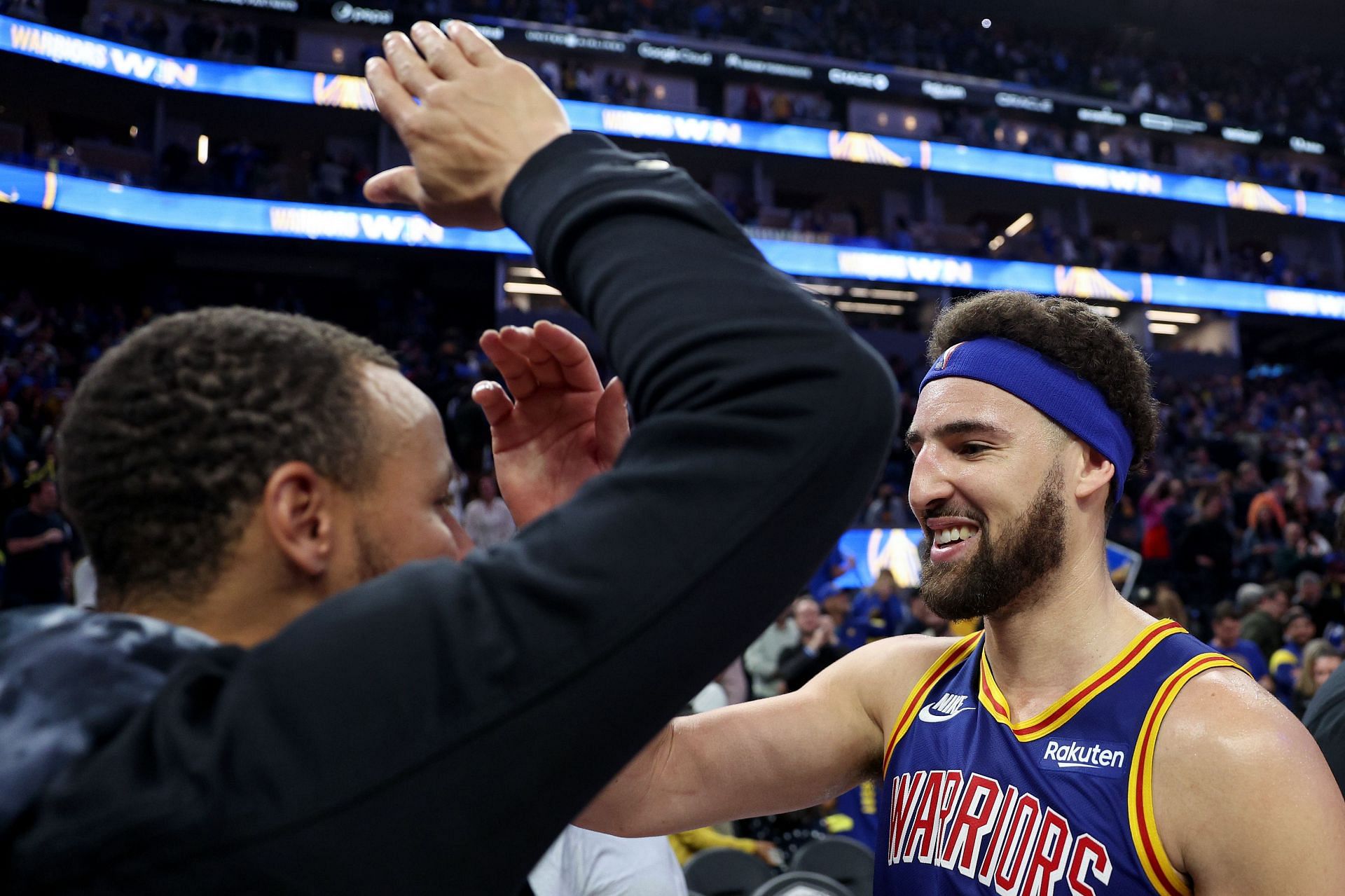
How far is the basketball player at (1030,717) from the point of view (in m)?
1.88

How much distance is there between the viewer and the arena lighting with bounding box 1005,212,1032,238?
Answer: 31.5 m

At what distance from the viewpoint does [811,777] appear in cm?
238

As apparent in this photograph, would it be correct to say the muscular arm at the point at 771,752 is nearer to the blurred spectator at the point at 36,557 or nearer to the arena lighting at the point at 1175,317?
the blurred spectator at the point at 36,557

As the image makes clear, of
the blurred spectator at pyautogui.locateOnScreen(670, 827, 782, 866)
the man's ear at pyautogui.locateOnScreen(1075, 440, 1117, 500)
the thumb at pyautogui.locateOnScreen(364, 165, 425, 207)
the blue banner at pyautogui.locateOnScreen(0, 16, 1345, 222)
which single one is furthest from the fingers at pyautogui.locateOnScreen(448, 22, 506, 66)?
the blue banner at pyautogui.locateOnScreen(0, 16, 1345, 222)

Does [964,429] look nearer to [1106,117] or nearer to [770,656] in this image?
[770,656]

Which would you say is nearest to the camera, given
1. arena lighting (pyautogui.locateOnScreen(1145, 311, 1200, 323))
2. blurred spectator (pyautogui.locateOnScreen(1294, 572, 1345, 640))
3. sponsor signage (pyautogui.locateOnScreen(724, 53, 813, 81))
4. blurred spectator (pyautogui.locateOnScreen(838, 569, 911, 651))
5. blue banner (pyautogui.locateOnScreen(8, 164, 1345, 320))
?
blurred spectator (pyautogui.locateOnScreen(838, 569, 911, 651))

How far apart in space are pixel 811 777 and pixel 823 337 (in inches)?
64.4

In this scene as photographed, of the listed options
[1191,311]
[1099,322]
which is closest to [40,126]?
[1099,322]

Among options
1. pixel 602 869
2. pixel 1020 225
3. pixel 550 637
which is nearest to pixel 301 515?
pixel 550 637

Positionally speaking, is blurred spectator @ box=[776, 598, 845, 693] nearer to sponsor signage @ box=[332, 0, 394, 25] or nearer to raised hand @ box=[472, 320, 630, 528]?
raised hand @ box=[472, 320, 630, 528]

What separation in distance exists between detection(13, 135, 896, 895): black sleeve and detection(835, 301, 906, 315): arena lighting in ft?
91.6

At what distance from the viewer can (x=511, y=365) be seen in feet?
5.48

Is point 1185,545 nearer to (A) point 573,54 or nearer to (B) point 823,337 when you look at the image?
(B) point 823,337

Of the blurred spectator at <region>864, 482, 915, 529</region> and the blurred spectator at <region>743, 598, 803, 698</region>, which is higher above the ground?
the blurred spectator at <region>743, 598, 803, 698</region>
